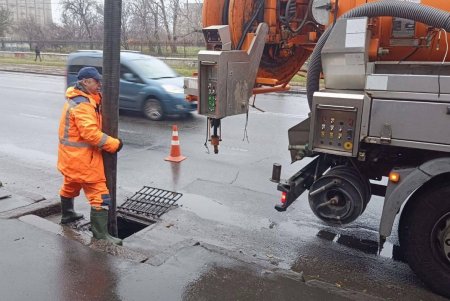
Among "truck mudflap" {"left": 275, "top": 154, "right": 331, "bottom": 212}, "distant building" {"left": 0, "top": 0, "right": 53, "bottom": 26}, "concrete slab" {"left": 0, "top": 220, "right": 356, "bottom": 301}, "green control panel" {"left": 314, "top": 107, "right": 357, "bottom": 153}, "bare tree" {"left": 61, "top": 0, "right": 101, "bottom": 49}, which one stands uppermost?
"distant building" {"left": 0, "top": 0, "right": 53, "bottom": 26}

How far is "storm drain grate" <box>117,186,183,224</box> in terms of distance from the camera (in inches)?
216

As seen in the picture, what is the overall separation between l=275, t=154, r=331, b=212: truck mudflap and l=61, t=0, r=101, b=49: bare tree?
50.4 metres

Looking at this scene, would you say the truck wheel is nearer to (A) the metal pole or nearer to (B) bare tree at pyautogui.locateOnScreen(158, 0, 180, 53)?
(A) the metal pole

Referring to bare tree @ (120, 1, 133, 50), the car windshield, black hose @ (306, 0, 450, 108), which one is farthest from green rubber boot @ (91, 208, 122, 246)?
bare tree @ (120, 1, 133, 50)

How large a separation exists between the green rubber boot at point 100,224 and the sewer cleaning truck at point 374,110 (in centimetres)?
148

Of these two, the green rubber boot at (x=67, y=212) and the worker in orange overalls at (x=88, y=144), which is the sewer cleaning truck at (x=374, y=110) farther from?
the green rubber boot at (x=67, y=212)

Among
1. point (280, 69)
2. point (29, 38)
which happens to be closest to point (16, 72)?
point (280, 69)

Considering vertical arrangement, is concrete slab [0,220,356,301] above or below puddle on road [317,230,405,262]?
above

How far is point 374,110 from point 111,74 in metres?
2.45

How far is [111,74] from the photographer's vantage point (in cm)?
429

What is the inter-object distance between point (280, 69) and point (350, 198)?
202cm

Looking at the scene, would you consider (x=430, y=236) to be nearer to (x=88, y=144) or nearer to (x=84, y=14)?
(x=88, y=144)

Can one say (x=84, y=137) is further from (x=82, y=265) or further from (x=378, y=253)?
(x=378, y=253)

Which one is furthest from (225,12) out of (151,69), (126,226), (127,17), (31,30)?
(31,30)
